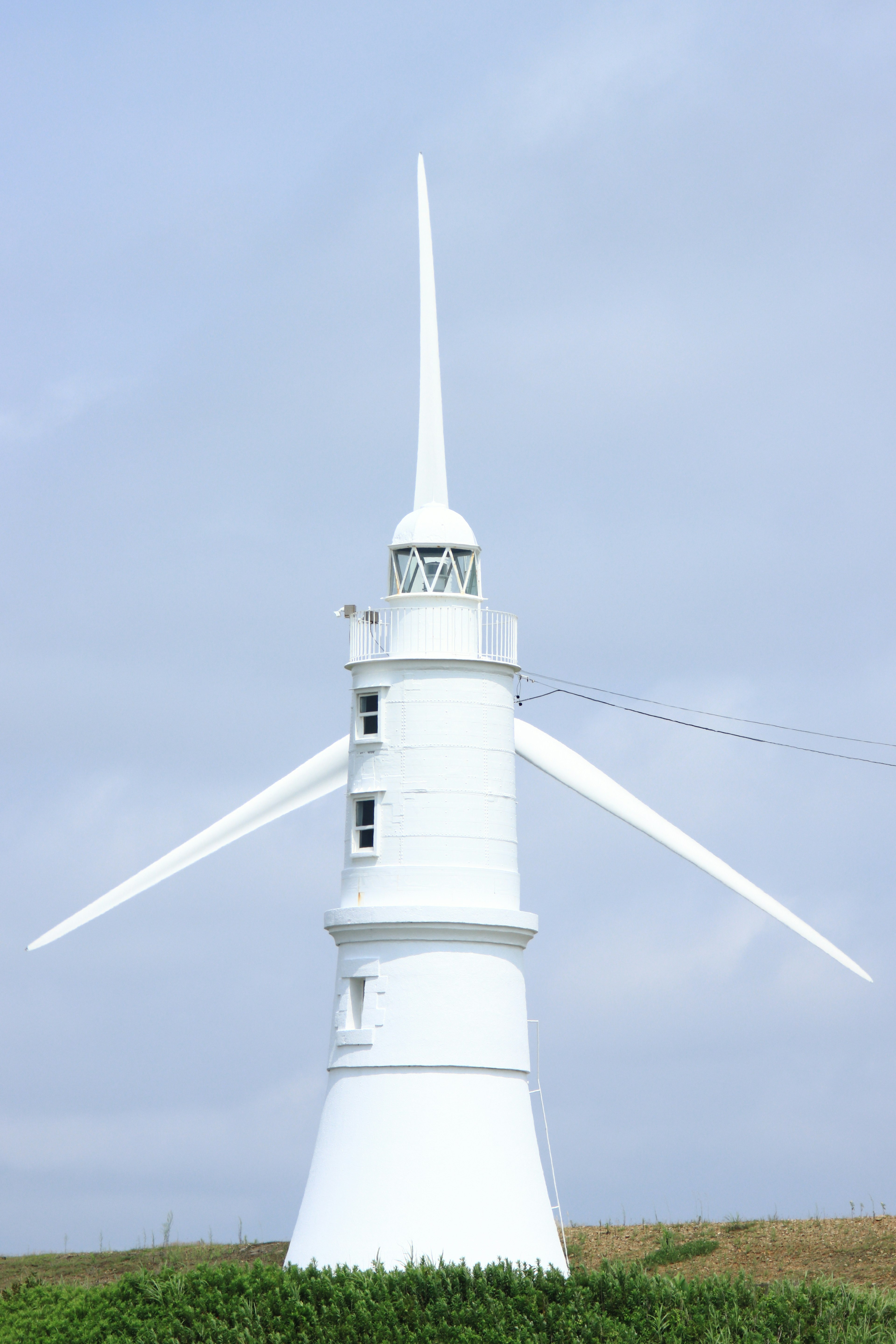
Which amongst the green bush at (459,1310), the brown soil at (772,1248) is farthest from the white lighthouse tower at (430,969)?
the brown soil at (772,1248)

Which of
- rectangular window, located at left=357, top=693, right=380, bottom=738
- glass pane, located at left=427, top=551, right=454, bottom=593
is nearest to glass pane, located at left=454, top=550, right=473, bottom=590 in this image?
glass pane, located at left=427, top=551, right=454, bottom=593

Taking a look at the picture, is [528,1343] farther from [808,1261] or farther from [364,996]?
[808,1261]

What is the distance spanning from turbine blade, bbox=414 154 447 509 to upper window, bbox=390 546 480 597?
120cm

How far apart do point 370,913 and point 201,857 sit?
17.3 feet

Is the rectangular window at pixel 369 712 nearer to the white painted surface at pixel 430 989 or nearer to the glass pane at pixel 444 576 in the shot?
the glass pane at pixel 444 576

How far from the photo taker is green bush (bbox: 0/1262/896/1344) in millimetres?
31750

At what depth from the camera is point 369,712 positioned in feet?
126

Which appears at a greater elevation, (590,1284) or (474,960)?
(474,960)

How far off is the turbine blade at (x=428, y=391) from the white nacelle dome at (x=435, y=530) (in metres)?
0.41

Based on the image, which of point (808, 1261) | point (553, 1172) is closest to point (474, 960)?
point (553, 1172)

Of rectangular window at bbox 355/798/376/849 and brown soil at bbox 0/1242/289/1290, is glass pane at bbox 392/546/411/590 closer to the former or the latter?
rectangular window at bbox 355/798/376/849

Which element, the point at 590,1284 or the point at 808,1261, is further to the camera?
the point at 808,1261

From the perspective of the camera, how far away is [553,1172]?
38.3 m

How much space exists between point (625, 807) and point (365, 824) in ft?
18.7
